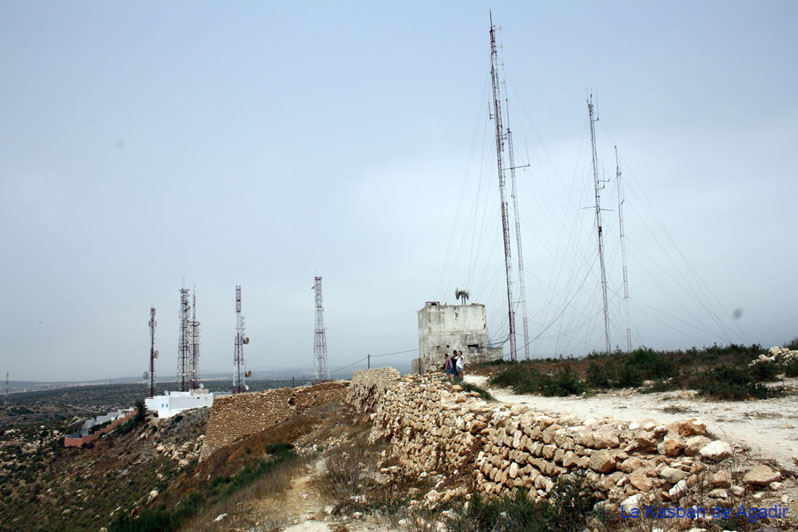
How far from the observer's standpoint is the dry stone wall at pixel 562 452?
4.90 meters

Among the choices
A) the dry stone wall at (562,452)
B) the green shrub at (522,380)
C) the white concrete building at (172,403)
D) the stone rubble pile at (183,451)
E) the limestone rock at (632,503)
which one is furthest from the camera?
the white concrete building at (172,403)

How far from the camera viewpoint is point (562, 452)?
6.21m

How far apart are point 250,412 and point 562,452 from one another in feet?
75.2

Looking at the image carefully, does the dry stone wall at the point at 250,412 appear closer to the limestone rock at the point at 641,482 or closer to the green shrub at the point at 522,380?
the green shrub at the point at 522,380

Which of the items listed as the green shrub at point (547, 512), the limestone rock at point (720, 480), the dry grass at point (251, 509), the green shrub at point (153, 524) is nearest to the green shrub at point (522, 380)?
the dry grass at point (251, 509)

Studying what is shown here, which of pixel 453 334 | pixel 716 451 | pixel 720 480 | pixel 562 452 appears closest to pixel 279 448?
pixel 453 334

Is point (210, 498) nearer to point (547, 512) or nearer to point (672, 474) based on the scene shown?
point (547, 512)

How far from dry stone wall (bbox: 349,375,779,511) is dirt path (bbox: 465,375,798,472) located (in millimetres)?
644

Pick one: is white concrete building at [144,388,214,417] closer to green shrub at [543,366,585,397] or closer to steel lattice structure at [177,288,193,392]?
steel lattice structure at [177,288,193,392]

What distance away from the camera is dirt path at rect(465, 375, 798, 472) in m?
5.58

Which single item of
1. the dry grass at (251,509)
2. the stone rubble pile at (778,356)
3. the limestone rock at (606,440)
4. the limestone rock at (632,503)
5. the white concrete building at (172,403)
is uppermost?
the stone rubble pile at (778,356)

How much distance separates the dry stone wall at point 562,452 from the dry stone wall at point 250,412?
1612 cm

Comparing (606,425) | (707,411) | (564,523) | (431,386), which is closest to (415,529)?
(564,523)

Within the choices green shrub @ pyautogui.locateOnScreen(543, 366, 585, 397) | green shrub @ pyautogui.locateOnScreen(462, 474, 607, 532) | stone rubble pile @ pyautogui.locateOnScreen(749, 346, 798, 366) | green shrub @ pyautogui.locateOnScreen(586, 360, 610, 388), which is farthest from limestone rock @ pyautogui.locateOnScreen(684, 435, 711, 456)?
stone rubble pile @ pyautogui.locateOnScreen(749, 346, 798, 366)
